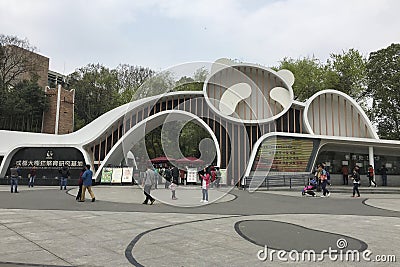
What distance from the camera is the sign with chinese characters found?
2544 cm

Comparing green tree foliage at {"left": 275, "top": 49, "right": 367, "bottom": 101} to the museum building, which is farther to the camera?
green tree foliage at {"left": 275, "top": 49, "right": 367, "bottom": 101}

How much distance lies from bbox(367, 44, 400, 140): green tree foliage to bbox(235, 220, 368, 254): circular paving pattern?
2972 centimetres

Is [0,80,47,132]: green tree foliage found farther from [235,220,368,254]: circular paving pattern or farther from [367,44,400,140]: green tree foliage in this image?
[235,220,368,254]: circular paving pattern

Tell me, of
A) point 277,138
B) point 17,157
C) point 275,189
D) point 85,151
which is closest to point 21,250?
point 275,189

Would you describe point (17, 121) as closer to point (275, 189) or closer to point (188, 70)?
point (275, 189)

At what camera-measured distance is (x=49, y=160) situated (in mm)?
25594

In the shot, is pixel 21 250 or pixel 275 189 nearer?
pixel 21 250

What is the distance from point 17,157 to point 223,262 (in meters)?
25.6

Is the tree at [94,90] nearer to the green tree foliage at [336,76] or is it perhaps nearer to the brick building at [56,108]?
the brick building at [56,108]

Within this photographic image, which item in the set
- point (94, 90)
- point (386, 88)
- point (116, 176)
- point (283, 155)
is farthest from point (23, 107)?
point (386, 88)

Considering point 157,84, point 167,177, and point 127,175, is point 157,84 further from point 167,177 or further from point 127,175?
point 127,175

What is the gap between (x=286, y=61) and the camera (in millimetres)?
41812

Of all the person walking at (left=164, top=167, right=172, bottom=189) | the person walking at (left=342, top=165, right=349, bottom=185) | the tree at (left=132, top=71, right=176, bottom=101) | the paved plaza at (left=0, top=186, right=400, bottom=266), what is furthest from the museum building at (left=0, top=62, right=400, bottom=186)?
the paved plaza at (left=0, top=186, right=400, bottom=266)

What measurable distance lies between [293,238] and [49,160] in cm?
2301
